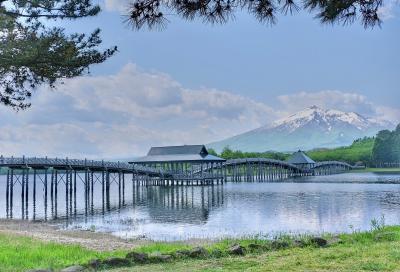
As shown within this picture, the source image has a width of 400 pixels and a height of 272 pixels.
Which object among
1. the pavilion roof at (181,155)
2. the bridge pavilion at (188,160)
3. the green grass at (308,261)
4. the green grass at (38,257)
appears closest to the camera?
the green grass at (308,261)

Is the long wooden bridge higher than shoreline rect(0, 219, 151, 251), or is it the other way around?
the long wooden bridge

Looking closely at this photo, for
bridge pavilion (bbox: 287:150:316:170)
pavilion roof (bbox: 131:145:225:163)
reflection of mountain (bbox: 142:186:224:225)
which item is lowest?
reflection of mountain (bbox: 142:186:224:225)

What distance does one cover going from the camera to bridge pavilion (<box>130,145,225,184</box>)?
6938cm

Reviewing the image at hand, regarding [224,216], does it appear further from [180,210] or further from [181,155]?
[181,155]

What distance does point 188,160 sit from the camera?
226 ft

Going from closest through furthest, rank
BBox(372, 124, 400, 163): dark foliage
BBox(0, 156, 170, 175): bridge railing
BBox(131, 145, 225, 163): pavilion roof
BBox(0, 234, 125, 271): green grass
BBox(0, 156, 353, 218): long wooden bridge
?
BBox(0, 234, 125, 271): green grass
BBox(0, 156, 170, 175): bridge railing
BBox(0, 156, 353, 218): long wooden bridge
BBox(131, 145, 225, 163): pavilion roof
BBox(372, 124, 400, 163): dark foliage

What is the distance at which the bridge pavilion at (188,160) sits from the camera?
69375mm

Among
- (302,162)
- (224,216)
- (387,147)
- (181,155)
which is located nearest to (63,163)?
(224,216)

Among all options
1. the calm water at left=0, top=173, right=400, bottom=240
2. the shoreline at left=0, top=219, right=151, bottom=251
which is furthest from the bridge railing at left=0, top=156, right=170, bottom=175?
the shoreline at left=0, top=219, right=151, bottom=251

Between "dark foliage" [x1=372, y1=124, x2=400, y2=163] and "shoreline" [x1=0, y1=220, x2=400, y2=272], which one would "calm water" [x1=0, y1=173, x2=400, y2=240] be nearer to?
"shoreline" [x1=0, y1=220, x2=400, y2=272]

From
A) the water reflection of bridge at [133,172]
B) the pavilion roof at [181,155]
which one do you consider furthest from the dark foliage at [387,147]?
the pavilion roof at [181,155]

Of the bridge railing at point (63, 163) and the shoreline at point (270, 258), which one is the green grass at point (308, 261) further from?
the bridge railing at point (63, 163)

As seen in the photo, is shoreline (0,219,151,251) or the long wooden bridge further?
the long wooden bridge

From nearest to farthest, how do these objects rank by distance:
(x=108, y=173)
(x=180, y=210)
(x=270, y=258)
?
(x=270, y=258) < (x=180, y=210) < (x=108, y=173)
